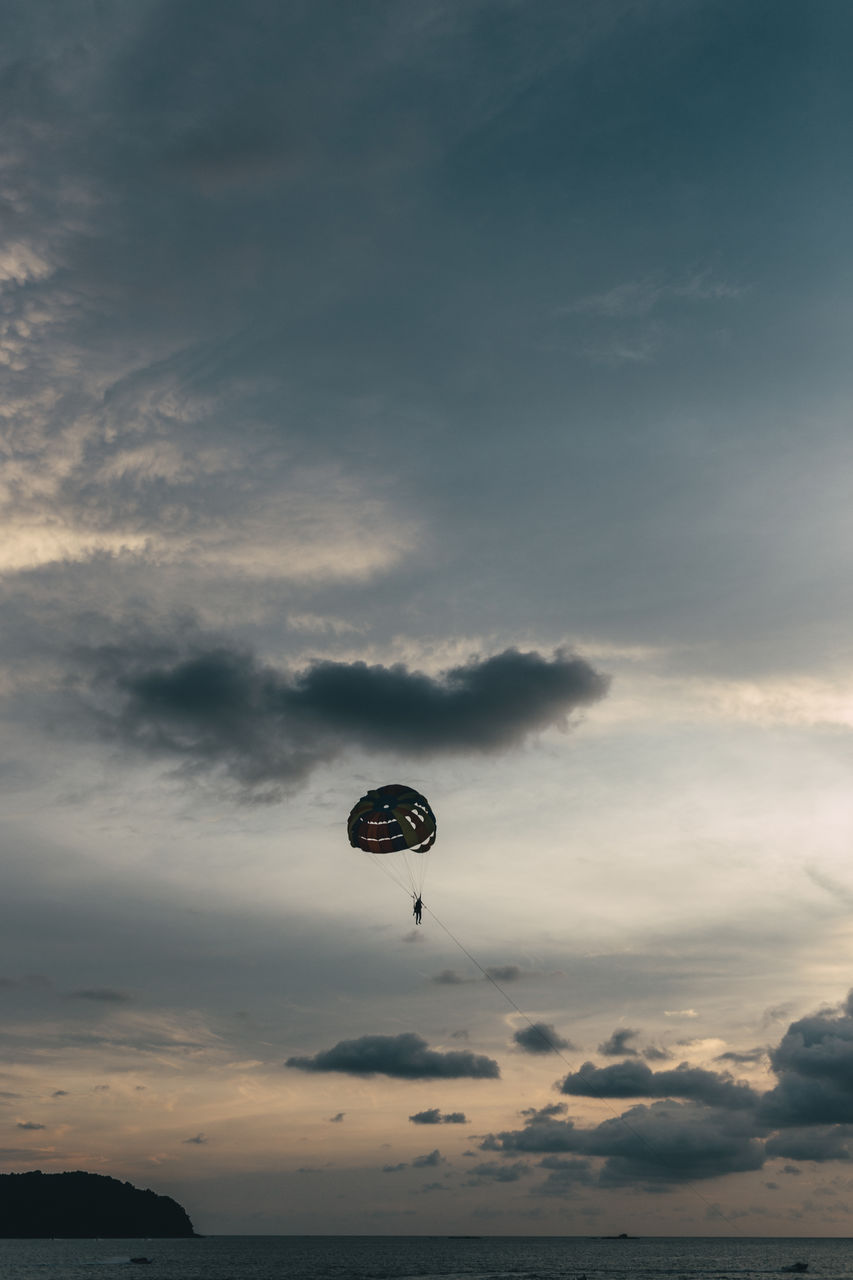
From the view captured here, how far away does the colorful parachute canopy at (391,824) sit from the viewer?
54531 millimetres

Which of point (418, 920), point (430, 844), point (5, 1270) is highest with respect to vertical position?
point (430, 844)

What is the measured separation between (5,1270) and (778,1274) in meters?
143

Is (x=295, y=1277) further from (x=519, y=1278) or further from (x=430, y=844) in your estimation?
(x=430, y=844)

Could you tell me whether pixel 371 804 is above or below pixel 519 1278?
above

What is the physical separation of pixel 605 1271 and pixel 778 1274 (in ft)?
112

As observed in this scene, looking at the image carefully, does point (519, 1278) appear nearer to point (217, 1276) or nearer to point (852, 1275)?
point (217, 1276)

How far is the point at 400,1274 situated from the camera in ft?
545

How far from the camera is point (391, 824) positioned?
55.6m

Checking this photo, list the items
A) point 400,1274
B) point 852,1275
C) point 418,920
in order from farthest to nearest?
1. point 852,1275
2. point 400,1274
3. point 418,920

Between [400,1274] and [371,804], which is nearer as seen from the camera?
[371,804]

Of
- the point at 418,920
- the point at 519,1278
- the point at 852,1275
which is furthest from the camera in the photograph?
the point at 852,1275

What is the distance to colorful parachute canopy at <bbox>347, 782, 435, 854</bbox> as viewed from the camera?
5453cm

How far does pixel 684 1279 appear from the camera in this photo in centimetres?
15388

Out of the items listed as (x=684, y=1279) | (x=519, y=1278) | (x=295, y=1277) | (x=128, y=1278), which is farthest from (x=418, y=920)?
(x=128, y=1278)
